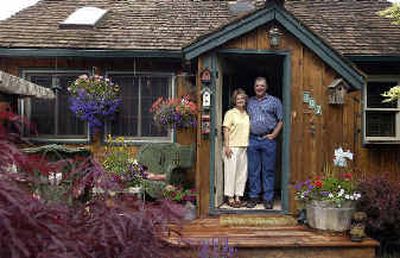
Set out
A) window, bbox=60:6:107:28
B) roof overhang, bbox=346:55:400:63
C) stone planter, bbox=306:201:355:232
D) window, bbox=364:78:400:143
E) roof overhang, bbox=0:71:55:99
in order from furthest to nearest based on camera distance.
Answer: window, bbox=60:6:107:28 < window, bbox=364:78:400:143 < roof overhang, bbox=346:55:400:63 < roof overhang, bbox=0:71:55:99 < stone planter, bbox=306:201:355:232

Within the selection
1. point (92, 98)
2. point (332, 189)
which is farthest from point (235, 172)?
point (92, 98)

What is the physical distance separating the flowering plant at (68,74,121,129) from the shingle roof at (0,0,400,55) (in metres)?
0.78

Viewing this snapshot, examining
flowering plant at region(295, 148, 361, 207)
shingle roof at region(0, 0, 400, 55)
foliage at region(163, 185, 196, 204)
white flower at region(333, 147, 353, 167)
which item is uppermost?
shingle roof at region(0, 0, 400, 55)

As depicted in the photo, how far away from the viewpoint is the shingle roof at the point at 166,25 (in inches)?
347

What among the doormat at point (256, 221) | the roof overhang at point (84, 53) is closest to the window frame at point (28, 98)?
the roof overhang at point (84, 53)

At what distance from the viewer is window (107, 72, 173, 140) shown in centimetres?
888

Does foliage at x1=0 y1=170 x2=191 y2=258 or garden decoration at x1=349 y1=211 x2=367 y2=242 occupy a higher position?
foliage at x1=0 y1=170 x2=191 y2=258

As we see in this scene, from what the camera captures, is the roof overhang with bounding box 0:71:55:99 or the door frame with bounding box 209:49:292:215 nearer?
the roof overhang with bounding box 0:71:55:99

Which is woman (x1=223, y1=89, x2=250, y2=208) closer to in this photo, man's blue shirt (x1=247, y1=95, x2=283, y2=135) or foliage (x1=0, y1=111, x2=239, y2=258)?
man's blue shirt (x1=247, y1=95, x2=283, y2=135)

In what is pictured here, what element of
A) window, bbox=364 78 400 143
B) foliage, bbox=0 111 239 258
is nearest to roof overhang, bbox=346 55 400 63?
window, bbox=364 78 400 143

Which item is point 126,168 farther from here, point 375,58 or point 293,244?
point 375,58

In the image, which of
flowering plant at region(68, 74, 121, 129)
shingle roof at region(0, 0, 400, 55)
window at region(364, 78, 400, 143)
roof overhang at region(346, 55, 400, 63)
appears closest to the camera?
flowering plant at region(68, 74, 121, 129)

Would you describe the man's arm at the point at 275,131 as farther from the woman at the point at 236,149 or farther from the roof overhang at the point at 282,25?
the roof overhang at the point at 282,25

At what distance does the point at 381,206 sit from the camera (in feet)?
19.0
